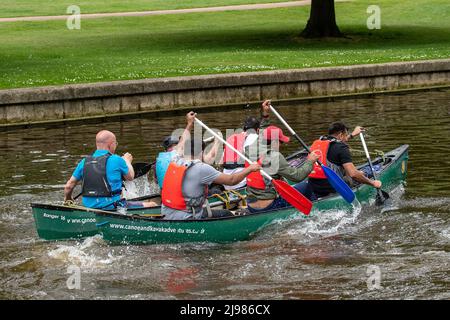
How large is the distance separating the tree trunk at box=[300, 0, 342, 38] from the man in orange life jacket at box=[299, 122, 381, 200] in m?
20.8

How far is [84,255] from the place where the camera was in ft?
43.9

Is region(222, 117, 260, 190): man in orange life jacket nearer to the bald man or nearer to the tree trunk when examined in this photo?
the bald man

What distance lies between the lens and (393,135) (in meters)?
21.9

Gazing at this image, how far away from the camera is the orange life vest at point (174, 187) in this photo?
13570mm

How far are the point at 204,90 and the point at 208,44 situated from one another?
9.75m

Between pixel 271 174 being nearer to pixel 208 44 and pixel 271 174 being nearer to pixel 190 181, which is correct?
pixel 190 181

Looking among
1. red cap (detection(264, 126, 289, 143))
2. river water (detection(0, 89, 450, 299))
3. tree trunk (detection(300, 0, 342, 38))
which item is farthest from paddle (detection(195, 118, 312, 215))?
tree trunk (detection(300, 0, 342, 38))

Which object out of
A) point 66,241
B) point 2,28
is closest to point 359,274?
point 66,241

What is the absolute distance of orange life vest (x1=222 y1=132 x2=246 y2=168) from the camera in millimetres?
15383

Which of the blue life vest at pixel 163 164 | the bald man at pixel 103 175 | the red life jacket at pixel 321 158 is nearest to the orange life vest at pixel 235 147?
the red life jacket at pixel 321 158

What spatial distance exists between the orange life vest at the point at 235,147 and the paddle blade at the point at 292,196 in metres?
1.20

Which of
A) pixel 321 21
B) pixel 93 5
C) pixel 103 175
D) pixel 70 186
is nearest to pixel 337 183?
pixel 103 175

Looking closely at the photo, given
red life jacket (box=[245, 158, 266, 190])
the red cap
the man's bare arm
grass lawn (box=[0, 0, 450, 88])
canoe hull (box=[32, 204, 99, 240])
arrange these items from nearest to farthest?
1. canoe hull (box=[32, 204, 99, 240])
2. the man's bare arm
3. red life jacket (box=[245, 158, 266, 190])
4. the red cap
5. grass lawn (box=[0, 0, 450, 88])
